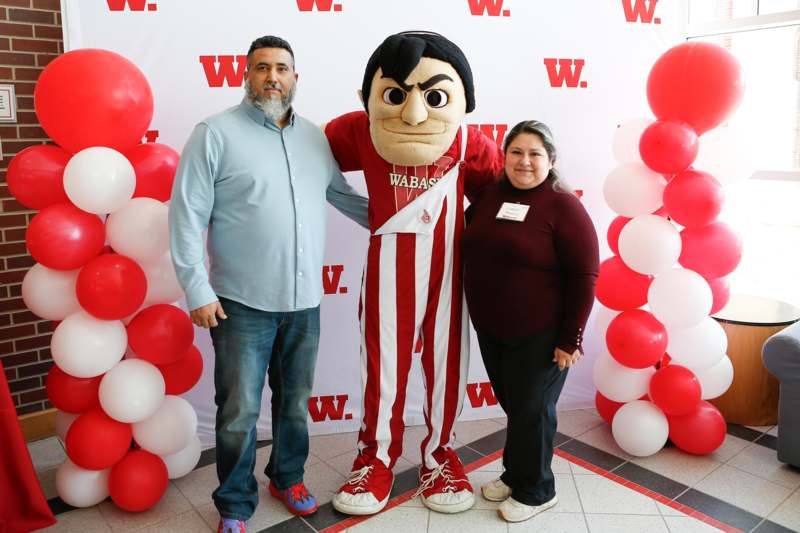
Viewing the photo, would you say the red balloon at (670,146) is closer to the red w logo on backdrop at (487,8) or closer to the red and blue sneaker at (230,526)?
the red w logo on backdrop at (487,8)

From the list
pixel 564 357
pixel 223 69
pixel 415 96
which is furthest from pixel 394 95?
pixel 564 357

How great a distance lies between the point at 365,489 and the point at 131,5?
2.11 meters

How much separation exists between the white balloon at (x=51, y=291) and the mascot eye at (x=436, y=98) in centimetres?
134

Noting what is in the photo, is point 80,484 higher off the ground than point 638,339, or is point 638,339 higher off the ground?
point 638,339

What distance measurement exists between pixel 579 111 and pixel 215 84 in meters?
1.74

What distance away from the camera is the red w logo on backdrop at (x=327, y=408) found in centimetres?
307

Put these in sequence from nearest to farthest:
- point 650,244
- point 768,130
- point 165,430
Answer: point 165,430, point 650,244, point 768,130

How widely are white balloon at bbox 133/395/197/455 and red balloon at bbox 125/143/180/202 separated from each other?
774 millimetres

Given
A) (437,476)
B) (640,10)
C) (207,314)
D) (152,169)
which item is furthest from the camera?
(640,10)

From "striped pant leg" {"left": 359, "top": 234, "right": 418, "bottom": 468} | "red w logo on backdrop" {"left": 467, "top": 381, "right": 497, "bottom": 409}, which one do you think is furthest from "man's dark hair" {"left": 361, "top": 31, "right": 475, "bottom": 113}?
"red w logo on backdrop" {"left": 467, "top": 381, "right": 497, "bottom": 409}

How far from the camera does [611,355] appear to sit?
9.27ft

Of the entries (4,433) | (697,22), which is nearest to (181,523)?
(4,433)

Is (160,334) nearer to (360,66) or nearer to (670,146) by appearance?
(360,66)

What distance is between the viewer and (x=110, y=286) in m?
2.08
